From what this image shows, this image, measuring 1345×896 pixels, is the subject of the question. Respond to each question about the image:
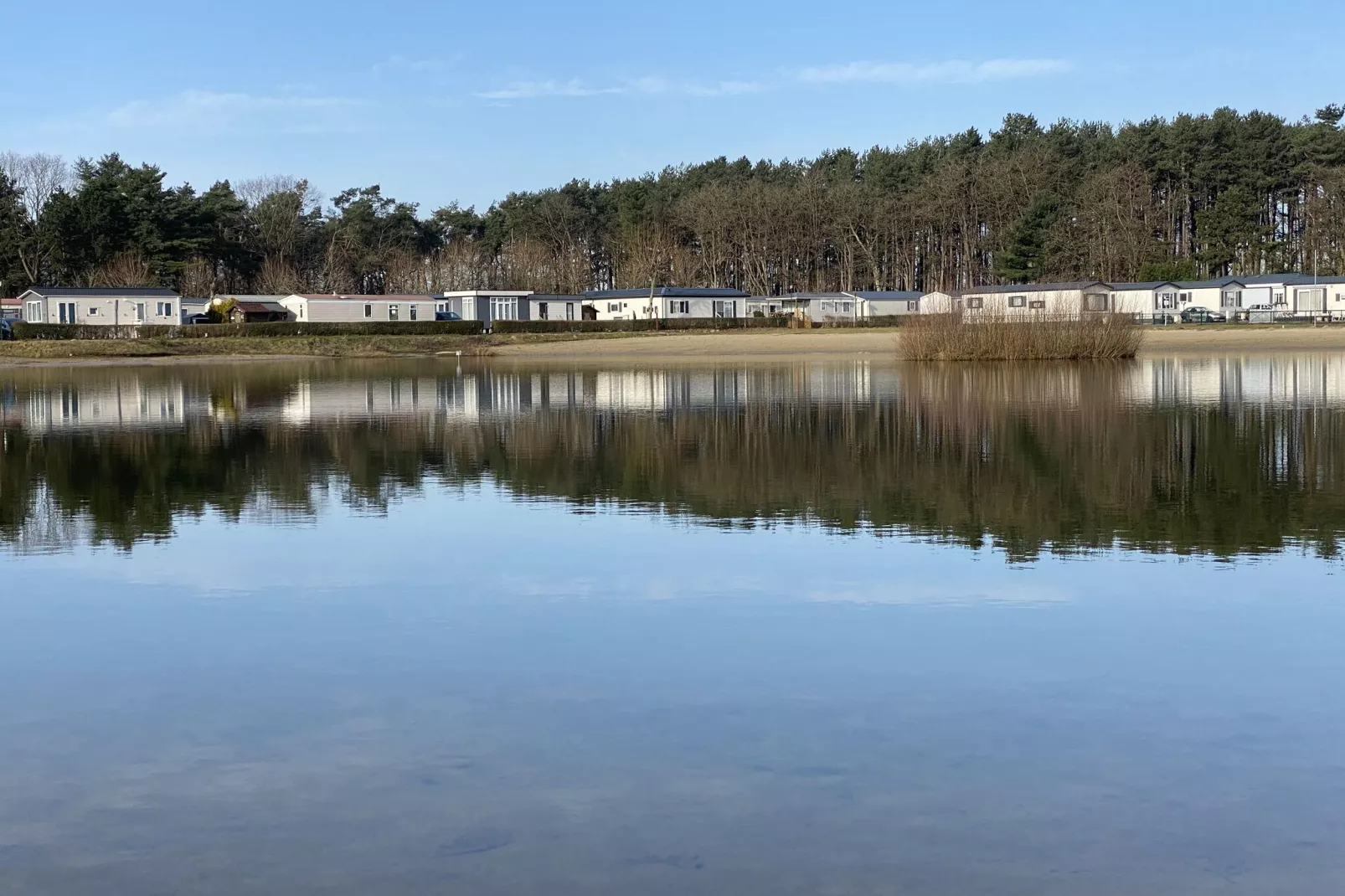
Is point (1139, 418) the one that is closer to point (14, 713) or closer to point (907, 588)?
point (907, 588)

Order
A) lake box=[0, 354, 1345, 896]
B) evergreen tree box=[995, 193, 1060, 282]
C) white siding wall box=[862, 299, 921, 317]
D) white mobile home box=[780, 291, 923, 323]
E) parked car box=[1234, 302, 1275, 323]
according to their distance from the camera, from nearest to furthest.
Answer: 1. lake box=[0, 354, 1345, 896]
2. parked car box=[1234, 302, 1275, 323]
3. evergreen tree box=[995, 193, 1060, 282]
4. white mobile home box=[780, 291, 923, 323]
5. white siding wall box=[862, 299, 921, 317]

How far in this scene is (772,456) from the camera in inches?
842

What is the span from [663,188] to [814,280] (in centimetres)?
1443

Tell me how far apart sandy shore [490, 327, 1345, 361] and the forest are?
26.3 m

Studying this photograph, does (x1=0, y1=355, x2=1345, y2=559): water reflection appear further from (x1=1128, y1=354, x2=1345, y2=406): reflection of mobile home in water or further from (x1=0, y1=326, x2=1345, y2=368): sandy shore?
(x1=0, y1=326, x2=1345, y2=368): sandy shore

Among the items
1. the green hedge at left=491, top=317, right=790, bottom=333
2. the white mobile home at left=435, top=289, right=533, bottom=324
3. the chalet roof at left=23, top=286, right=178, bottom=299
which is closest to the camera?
the green hedge at left=491, top=317, right=790, bottom=333

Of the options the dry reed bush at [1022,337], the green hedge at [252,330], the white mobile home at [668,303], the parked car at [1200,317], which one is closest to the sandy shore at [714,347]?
the green hedge at [252,330]

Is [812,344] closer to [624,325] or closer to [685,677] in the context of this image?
[624,325]

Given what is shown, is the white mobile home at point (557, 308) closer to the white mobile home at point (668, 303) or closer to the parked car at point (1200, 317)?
the white mobile home at point (668, 303)

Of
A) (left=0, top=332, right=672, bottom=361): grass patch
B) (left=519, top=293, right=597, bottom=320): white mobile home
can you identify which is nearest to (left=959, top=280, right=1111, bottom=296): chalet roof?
(left=519, top=293, right=597, bottom=320): white mobile home

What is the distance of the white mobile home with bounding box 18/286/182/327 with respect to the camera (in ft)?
272

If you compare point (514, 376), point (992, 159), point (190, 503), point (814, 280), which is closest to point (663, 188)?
point (814, 280)

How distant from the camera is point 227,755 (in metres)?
7.29

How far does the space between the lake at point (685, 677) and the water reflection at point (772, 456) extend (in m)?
0.13
